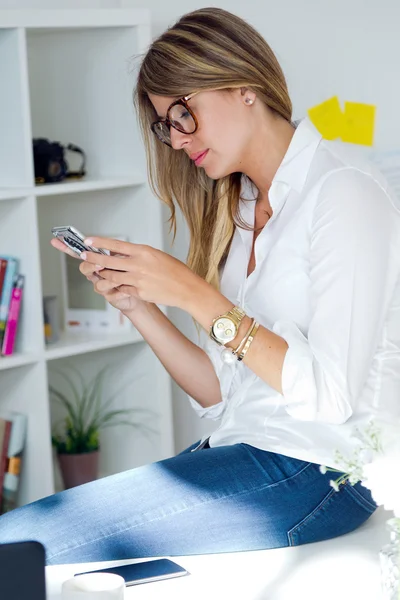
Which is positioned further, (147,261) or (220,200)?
(220,200)

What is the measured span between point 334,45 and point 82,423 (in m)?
1.25

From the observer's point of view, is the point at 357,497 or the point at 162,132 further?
the point at 162,132

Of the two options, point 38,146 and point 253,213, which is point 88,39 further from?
point 253,213

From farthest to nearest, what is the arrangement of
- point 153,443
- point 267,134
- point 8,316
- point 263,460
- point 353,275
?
point 153,443 → point 8,316 → point 267,134 → point 263,460 → point 353,275

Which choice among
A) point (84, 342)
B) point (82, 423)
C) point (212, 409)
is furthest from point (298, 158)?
point (82, 423)

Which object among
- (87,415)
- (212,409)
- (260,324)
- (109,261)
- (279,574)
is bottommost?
(87,415)

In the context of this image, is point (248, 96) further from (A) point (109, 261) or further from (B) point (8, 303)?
(B) point (8, 303)

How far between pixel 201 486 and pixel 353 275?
1.41ft

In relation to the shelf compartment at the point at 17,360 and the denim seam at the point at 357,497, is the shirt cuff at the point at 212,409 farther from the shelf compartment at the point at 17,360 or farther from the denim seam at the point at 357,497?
the shelf compartment at the point at 17,360

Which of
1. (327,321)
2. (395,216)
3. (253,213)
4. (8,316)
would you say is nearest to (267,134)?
(253,213)

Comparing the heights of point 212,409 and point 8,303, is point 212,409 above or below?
below

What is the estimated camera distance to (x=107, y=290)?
68.9 inches

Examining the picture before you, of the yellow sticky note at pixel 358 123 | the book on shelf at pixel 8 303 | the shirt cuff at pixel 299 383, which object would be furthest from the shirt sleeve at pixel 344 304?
the book on shelf at pixel 8 303

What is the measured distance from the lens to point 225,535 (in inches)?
59.7
